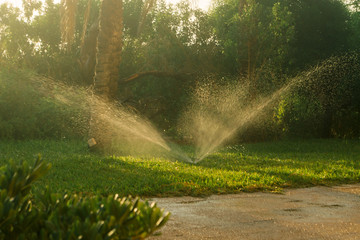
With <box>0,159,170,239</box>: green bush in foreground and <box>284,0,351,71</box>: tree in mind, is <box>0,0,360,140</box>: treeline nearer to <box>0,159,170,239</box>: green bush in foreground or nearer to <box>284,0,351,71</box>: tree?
<box>284,0,351,71</box>: tree

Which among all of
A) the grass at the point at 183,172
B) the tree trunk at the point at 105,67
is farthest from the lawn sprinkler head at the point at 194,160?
the tree trunk at the point at 105,67

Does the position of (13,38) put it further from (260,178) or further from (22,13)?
(260,178)

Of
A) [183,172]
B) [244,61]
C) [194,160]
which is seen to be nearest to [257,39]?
[244,61]

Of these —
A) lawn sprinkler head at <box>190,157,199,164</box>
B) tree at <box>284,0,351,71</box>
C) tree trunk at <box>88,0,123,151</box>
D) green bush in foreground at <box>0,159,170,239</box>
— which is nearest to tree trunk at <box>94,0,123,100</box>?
tree trunk at <box>88,0,123,151</box>

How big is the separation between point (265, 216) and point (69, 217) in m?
3.17

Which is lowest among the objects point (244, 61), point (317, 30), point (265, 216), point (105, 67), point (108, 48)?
point (265, 216)

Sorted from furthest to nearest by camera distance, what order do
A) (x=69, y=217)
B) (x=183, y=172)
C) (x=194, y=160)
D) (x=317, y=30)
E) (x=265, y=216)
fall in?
1. (x=317, y=30)
2. (x=194, y=160)
3. (x=183, y=172)
4. (x=265, y=216)
5. (x=69, y=217)

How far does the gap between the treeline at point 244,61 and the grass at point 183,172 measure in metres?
4.11

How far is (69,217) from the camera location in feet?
6.69

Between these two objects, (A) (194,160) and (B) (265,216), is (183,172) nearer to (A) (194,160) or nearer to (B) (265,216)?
(A) (194,160)

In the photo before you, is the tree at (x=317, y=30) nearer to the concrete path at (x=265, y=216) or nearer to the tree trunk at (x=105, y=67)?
the tree trunk at (x=105, y=67)

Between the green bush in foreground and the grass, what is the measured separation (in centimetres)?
292

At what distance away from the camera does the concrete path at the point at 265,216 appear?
4.07m

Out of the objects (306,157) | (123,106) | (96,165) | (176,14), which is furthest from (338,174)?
(176,14)
